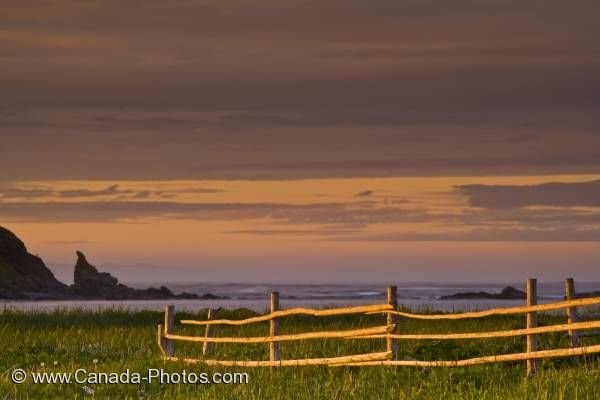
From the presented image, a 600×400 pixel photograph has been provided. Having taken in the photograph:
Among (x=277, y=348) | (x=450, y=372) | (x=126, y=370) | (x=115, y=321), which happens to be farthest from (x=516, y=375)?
(x=115, y=321)

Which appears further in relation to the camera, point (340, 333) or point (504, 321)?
point (504, 321)

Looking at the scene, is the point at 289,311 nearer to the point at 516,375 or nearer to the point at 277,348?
the point at 277,348

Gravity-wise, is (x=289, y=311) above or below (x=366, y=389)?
above

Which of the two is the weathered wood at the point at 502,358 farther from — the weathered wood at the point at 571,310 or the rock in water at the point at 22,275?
the rock in water at the point at 22,275

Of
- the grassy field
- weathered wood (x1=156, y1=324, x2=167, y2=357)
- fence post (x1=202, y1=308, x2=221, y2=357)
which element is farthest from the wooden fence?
fence post (x1=202, y1=308, x2=221, y2=357)

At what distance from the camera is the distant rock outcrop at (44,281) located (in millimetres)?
114706

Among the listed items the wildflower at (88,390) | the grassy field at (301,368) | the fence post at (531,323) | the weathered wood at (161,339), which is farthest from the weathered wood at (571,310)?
the wildflower at (88,390)

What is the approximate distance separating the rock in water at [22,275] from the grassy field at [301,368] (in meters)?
82.5

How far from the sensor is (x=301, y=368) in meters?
21.4

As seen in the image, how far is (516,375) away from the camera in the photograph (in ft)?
64.1

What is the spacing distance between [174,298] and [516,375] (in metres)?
87.5

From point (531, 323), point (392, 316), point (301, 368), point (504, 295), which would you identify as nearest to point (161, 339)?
point (301, 368)

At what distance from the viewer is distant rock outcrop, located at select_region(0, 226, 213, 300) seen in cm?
11471

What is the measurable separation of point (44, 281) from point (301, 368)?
109834mm
